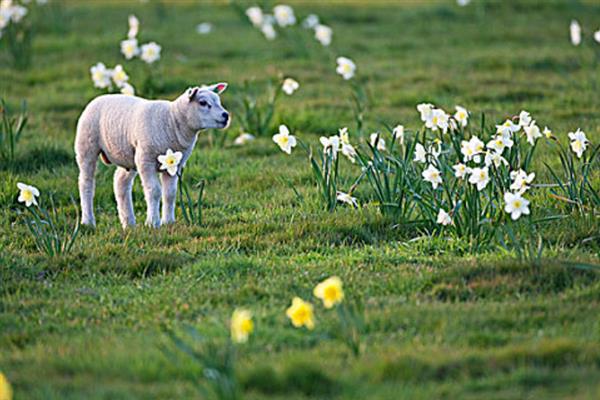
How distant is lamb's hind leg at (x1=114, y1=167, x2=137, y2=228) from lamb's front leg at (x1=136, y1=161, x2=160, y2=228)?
13.2 inches

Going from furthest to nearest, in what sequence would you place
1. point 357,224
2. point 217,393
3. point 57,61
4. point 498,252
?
point 57,61 → point 357,224 → point 498,252 → point 217,393

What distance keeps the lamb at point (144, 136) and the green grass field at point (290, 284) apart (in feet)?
0.94

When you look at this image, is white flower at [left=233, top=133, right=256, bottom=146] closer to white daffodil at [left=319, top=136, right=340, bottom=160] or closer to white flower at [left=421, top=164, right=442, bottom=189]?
white daffodil at [left=319, top=136, right=340, bottom=160]

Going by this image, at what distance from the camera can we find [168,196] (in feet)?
22.0

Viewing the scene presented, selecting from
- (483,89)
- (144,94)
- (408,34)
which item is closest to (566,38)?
(408,34)

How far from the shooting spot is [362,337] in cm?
454

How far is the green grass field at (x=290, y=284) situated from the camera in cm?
402

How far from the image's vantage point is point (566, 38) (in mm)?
14750

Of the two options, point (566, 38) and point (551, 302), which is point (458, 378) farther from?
point (566, 38)

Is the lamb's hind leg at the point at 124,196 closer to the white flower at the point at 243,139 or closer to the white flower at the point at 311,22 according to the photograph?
the white flower at the point at 243,139

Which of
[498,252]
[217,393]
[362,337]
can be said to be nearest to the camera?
[217,393]

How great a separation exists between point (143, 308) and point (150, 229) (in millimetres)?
1454

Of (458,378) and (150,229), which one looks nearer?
(458,378)

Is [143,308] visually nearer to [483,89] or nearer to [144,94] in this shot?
[144,94]
